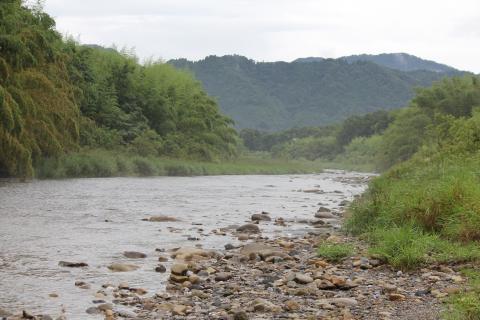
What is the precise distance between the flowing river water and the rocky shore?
0.36 metres

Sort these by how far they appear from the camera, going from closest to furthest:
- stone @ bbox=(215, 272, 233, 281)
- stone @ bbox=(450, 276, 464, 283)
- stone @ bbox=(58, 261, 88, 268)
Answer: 1. stone @ bbox=(450, 276, 464, 283)
2. stone @ bbox=(215, 272, 233, 281)
3. stone @ bbox=(58, 261, 88, 268)

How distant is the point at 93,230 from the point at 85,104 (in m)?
36.2

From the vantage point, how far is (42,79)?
1224 inches

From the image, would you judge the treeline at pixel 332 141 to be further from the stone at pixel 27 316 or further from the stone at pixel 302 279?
the stone at pixel 27 316

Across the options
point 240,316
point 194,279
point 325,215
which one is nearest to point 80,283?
point 194,279

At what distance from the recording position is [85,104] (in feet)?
159

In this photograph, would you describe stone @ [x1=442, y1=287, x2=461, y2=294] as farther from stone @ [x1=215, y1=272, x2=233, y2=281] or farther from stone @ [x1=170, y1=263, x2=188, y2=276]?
stone @ [x1=170, y1=263, x2=188, y2=276]

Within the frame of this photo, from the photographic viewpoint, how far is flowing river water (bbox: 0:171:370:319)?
8.32 m

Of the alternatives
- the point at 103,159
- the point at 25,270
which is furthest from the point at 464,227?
the point at 103,159

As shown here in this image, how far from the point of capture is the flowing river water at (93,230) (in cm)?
832

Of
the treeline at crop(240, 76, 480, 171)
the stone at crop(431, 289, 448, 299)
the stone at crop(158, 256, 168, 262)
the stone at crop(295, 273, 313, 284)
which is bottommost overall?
the stone at crop(158, 256, 168, 262)

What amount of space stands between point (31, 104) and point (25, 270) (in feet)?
68.1

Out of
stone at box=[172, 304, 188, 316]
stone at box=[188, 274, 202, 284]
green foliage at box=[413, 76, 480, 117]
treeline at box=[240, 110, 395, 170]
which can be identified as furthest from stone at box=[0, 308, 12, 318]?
treeline at box=[240, 110, 395, 170]

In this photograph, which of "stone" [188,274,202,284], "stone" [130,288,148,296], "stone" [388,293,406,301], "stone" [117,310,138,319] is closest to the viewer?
"stone" [117,310,138,319]
